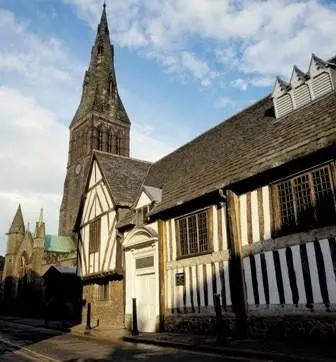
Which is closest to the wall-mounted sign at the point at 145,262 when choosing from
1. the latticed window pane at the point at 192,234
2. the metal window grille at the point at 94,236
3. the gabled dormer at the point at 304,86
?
the latticed window pane at the point at 192,234

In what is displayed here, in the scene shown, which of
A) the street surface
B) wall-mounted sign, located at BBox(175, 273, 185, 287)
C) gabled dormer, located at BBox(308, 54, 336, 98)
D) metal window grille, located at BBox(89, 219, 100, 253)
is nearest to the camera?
the street surface

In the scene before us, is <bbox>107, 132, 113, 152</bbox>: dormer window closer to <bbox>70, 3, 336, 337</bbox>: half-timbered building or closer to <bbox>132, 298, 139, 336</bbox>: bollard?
<bbox>70, 3, 336, 337</bbox>: half-timbered building

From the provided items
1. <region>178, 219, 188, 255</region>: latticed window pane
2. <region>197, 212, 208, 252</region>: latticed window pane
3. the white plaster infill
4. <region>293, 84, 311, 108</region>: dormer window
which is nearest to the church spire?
the white plaster infill

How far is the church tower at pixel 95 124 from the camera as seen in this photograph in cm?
5206

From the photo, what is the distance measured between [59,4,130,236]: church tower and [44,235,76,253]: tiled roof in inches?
203

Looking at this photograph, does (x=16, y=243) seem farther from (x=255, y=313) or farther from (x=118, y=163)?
(x=255, y=313)

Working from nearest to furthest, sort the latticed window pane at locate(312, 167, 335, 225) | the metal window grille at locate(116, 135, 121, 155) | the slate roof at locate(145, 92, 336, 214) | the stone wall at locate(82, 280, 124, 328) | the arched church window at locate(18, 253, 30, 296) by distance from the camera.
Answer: the latticed window pane at locate(312, 167, 335, 225), the slate roof at locate(145, 92, 336, 214), the stone wall at locate(82, 280, 124, 328), the arched church window at locate(18, 253, 30, 296), the metal window grille at locate(116, 135, 121, 155)

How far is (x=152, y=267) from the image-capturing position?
14352 millimetres

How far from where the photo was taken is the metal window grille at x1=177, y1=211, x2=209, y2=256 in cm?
1218

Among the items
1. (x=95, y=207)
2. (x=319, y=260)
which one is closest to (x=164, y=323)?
(x=319, y=260)

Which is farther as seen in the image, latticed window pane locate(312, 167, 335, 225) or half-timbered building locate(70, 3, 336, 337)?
half-timbered building locate(70, 3, 336, 337)

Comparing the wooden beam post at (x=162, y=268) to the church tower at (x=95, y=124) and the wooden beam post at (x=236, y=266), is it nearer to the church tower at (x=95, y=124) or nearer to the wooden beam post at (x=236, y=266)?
the wooden beam post at (x=236, y=266)

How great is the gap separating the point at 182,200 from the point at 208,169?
1.50 meters

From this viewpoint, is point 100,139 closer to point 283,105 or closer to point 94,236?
point 94,236
